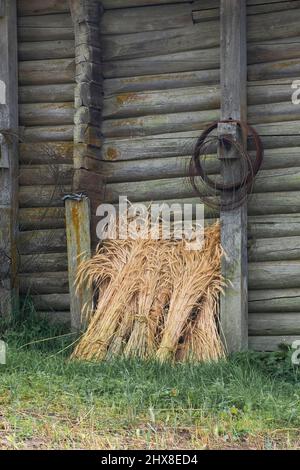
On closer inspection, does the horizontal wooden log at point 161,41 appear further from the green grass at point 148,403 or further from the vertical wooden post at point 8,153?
the green grass at point 148,403

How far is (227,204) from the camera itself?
10.1 meters

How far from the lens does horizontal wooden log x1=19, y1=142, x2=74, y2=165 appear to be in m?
11.1

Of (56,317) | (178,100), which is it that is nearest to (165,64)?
(178,100)

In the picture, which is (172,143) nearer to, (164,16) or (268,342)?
(164,16)

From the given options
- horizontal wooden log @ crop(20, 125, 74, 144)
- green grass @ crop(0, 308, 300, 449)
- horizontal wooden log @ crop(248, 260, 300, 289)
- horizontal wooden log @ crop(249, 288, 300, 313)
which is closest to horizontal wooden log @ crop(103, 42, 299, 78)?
horizontal wooden log @ crop(20, 125, 74, 144)

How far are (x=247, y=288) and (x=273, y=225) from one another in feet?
2.15

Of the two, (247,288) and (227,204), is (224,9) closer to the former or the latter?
(227,204)

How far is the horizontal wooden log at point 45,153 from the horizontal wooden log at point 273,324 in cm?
258

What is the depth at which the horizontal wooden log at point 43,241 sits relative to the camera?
11.1m

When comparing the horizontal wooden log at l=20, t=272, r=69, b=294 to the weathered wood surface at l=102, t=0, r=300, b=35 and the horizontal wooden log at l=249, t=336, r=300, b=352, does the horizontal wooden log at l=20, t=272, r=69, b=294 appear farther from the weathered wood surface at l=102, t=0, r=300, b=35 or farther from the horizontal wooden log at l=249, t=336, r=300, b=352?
the weathered wood surface at l=102, t=0, r=300, b=35

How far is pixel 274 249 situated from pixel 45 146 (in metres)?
2.71

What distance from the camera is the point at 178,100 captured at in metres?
10.7

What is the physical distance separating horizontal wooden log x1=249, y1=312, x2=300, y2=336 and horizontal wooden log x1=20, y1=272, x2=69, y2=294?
6.74 feet

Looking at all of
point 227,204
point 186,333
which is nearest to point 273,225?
point 227,204
